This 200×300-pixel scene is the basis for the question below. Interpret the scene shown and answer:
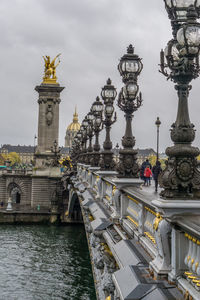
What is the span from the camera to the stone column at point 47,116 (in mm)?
75562

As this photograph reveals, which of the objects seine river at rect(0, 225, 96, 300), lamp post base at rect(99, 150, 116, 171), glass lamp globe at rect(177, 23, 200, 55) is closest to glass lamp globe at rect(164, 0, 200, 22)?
glass lamp globe at rect(177, 23, 200, 55)

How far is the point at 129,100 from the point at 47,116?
63785mm

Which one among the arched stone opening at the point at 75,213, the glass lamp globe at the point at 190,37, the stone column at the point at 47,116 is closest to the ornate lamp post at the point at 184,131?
the glass lamp globe at the point at 190,37

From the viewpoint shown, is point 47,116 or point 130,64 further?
point 47,116

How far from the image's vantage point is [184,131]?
6.86 m

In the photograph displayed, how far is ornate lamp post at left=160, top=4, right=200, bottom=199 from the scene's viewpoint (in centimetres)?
669

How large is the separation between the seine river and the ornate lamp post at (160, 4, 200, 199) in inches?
802

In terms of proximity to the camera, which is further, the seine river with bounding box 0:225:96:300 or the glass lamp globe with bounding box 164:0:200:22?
the seine river with bounding box 0:225:96:300

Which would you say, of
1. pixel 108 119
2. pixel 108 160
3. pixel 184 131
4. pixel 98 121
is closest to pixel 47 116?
pixel 98 121

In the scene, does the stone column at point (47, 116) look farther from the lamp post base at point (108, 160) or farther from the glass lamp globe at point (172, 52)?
the glass lamp globe at point (172, 52)

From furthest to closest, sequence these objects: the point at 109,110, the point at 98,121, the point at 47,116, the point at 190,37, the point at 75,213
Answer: the point at 47,116
the point at 75,213
the point at 98,121
the point at 109,110
the point at 190,37

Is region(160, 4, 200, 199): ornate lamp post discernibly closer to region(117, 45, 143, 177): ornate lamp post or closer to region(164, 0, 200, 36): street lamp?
region(164, 0, 200, 36): street lamp

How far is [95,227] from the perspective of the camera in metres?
11.8

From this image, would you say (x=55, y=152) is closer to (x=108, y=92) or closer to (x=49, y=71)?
(x=49, y=71)
